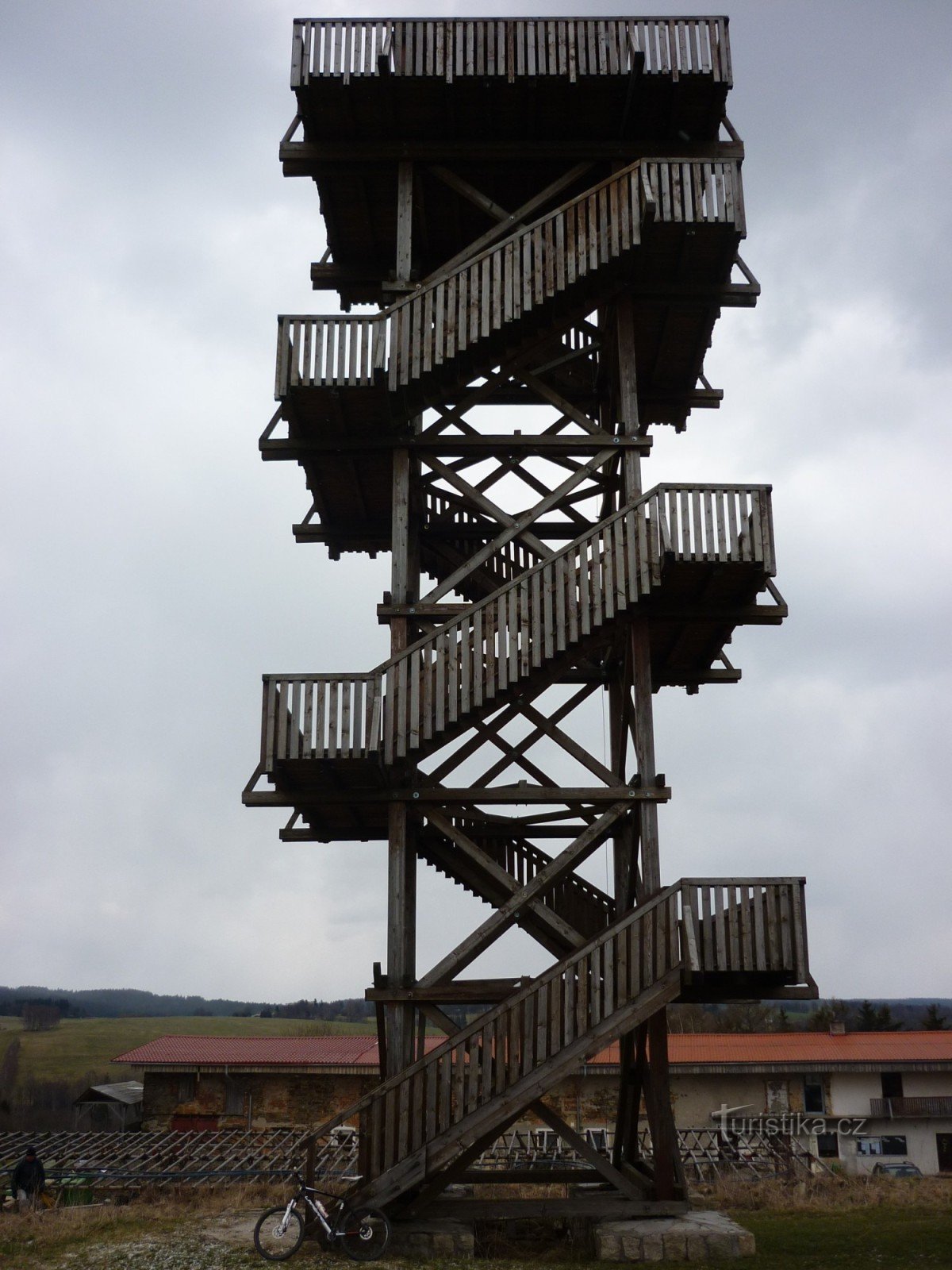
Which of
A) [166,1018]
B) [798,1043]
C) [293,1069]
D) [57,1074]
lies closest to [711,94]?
[293,1069]

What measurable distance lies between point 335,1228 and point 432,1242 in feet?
2.97

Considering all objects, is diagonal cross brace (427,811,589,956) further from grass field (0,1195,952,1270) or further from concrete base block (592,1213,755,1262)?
grass field (0,1195,952,1270)

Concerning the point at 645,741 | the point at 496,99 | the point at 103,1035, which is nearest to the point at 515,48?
the point at 496,99

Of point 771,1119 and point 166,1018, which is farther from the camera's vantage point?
point 166,1018

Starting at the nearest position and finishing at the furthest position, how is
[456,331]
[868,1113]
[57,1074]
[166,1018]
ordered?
[456,331] → [868,1113] → [57,1074] → [166,1018]

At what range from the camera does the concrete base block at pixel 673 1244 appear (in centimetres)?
1165

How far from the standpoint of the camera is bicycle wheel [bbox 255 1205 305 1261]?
11266 mm

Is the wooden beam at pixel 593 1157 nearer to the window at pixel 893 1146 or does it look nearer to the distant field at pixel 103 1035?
the window at pixel 893 1146

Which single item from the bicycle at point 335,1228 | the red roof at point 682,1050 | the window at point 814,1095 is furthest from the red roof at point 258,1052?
the bicycle at point 335,1228

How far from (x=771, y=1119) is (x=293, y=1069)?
12.0 metres

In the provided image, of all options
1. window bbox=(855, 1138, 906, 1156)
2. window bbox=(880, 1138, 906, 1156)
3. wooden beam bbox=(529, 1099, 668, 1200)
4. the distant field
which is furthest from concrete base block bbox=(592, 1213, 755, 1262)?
the distant field

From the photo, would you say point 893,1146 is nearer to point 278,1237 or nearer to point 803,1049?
point 803,1049

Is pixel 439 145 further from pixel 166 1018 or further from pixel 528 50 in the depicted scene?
pixel 166 1018

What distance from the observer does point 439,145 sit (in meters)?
15.8
